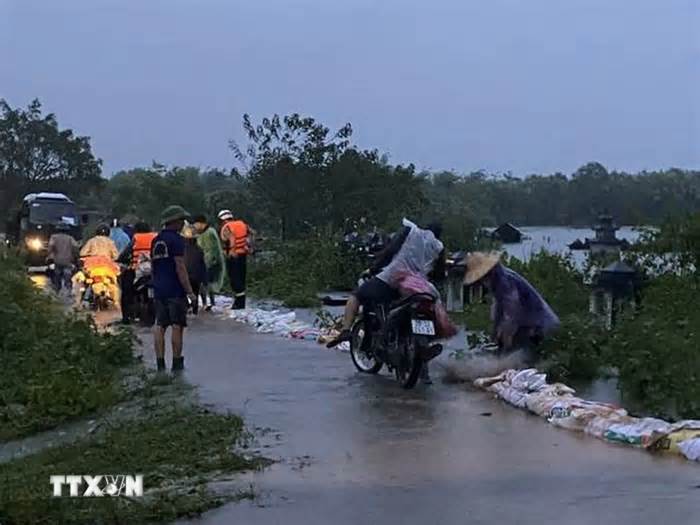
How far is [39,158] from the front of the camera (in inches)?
2734

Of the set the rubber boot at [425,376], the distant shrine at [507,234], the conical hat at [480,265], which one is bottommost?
the rubber boot at [425,376]

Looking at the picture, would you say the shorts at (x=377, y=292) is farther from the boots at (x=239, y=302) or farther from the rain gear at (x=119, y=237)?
the rain gear at (x=119, y=237)

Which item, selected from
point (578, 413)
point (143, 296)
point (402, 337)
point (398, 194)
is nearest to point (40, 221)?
point (398, 194)

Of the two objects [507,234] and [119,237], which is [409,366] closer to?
[507,234]

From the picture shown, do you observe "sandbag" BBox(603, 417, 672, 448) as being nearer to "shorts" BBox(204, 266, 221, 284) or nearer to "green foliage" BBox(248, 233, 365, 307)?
"shorts" BBox(204, 266, 221, 284)

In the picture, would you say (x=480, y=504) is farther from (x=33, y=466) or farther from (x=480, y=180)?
(x=480, y=180)

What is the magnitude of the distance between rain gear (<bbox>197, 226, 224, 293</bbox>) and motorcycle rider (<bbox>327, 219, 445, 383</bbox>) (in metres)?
9.11

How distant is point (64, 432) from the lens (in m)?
10.3

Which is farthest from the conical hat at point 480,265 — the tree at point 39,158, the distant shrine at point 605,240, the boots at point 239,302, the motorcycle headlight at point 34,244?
the tree at point 39,158

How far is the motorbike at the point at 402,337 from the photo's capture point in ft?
38.5

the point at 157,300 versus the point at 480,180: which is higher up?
the point at 480,180

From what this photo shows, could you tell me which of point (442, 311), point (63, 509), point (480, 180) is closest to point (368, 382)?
point (442, 311)

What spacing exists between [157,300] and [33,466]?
16.2 ft

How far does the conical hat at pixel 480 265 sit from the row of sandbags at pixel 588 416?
1043 millimetres
